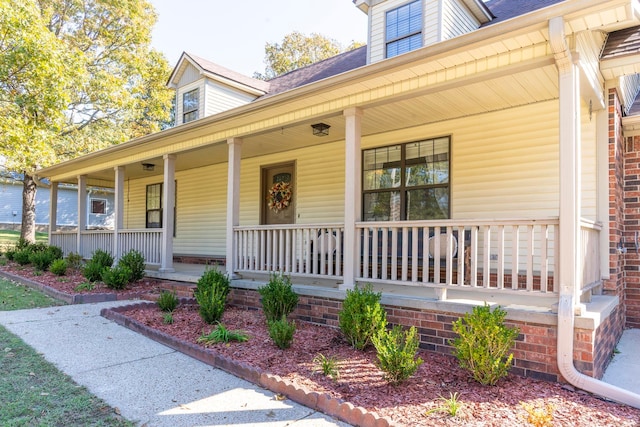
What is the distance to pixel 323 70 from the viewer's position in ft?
31.9

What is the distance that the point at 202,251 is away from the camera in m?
10.9

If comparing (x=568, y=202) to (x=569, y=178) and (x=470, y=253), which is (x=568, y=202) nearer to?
(x=569, y=178)

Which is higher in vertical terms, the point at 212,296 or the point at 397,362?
the point at 212,296

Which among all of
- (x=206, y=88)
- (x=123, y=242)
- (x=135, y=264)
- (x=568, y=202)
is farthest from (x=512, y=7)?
(x=123, y=242)

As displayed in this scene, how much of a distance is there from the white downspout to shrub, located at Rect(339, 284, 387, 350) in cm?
155

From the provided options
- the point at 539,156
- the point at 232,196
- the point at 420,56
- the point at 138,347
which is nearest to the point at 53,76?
the point at 232,196

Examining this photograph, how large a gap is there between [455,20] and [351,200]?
13.5 feet

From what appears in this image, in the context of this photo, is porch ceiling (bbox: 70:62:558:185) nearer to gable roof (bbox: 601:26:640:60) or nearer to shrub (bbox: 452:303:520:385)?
gable roof (bbox: 601:26:640:60)

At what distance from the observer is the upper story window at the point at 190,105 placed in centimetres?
1075

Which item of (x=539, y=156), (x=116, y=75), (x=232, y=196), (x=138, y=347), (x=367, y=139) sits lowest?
(x=138, y=347)

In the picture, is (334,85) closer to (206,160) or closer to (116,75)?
(206,160)

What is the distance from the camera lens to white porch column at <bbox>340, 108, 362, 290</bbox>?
5.09m

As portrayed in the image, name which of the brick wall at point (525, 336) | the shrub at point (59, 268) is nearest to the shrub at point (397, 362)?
the brick wall at point (525, 336)

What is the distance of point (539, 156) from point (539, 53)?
233cm
